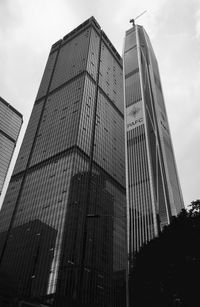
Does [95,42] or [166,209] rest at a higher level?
[95,42]

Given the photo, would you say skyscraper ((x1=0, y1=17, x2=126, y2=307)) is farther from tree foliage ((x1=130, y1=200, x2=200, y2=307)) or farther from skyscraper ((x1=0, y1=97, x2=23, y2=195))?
skyscraper ((x1=0, y1=97, x2=23, y2=195))

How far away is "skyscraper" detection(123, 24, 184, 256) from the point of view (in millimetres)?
134750

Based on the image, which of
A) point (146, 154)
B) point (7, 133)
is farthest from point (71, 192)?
point (7, 133)

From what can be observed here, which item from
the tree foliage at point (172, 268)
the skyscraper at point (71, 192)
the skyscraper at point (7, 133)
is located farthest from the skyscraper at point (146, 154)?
the tree foliage at point (172, 268)

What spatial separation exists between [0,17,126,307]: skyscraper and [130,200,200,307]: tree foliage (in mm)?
19939

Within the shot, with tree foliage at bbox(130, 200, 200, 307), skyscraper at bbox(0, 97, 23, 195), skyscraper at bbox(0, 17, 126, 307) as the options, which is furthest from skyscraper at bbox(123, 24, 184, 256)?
tree foliage at bbox(130, 200, 200, 307)

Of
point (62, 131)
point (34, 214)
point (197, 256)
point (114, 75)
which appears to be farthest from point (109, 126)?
point (197, 256)

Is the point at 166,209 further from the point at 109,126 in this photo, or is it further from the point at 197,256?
the point at 197,256

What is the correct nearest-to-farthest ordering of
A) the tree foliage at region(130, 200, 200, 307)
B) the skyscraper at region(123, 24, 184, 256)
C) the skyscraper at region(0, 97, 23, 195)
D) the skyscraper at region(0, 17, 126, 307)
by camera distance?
the tree foliage at region(130, 200, 200, 307), the skyscraper at region(0, 17, 126, 307), the skyscraper at region(123, 24, 184, 256), the skyscraper at region(0, 97, 23, 195)

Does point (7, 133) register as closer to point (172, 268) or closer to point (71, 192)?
point (71, 192)

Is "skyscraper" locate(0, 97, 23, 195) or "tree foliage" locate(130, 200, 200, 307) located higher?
"skyscraper" locate(0, 97, 23, 195)

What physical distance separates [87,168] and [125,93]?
8007cm

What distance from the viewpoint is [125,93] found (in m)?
180

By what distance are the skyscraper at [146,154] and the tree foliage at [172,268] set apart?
82.1m
